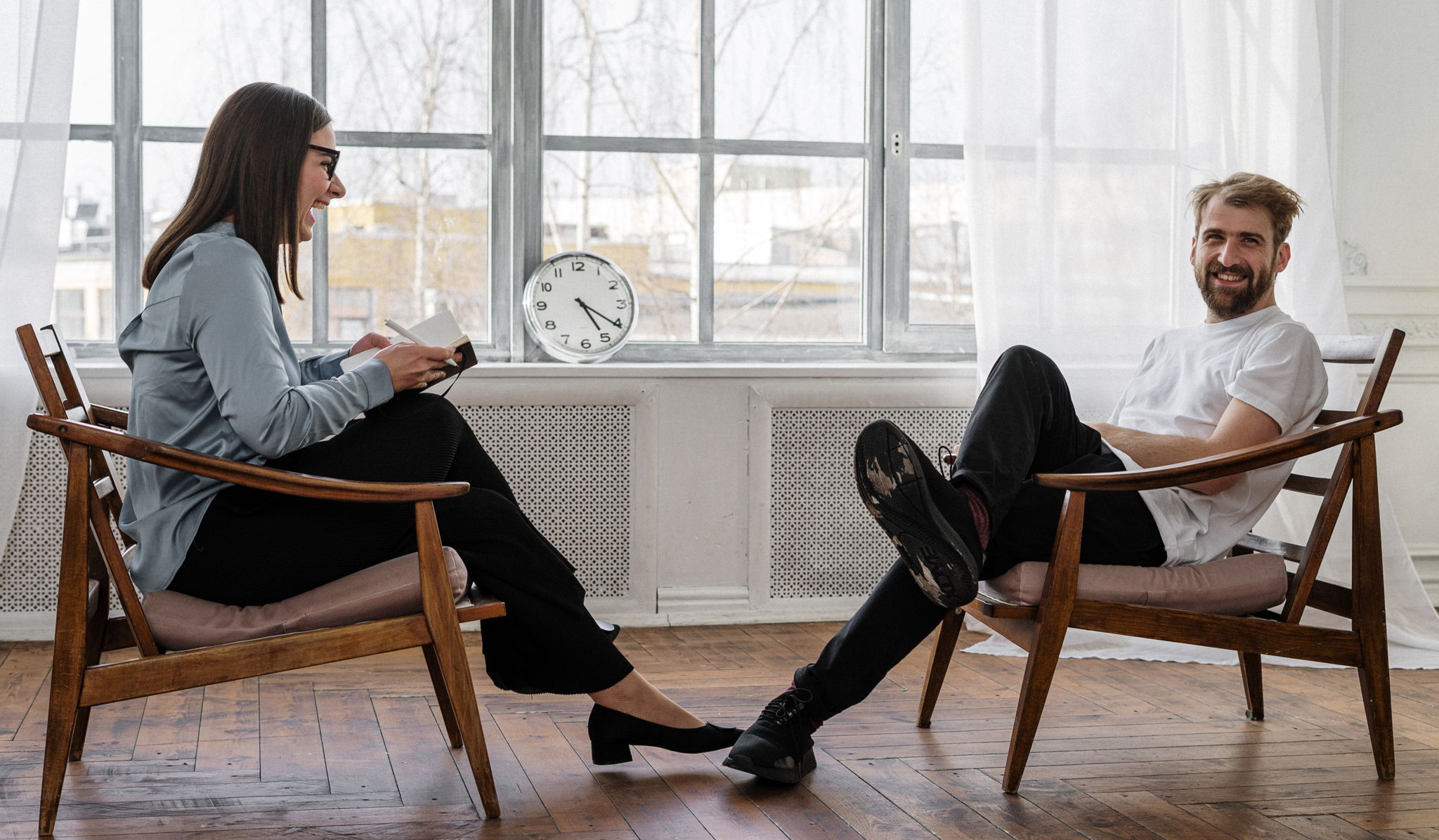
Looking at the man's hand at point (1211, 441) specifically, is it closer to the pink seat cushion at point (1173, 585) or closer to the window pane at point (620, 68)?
the pink seat cushion at point (1173, 585)

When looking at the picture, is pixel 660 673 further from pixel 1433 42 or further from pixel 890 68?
pixel 1433 42

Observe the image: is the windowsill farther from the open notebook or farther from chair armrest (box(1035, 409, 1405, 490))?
chair armrest (box(1035, 409, 1405, 490))

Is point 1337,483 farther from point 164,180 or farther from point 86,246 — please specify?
point 86,246

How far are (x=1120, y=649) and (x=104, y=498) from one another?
7.65 ft

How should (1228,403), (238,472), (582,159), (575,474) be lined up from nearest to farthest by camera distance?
(238,472), (1228,403), (575,474), (582,159)

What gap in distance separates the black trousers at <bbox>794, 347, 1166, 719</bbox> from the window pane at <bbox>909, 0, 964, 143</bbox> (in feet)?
5.70

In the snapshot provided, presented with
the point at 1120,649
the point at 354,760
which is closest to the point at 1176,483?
the point at 1120,649

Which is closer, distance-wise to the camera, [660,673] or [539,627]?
[539,627]

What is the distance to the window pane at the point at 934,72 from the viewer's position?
12.2ft

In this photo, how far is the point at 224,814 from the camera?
1.91m

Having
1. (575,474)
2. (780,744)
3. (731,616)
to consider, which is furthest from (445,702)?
(731,616)

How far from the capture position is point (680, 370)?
338 centimetres

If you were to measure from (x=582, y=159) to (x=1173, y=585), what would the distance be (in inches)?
86.1

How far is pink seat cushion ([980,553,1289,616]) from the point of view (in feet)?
6.72
